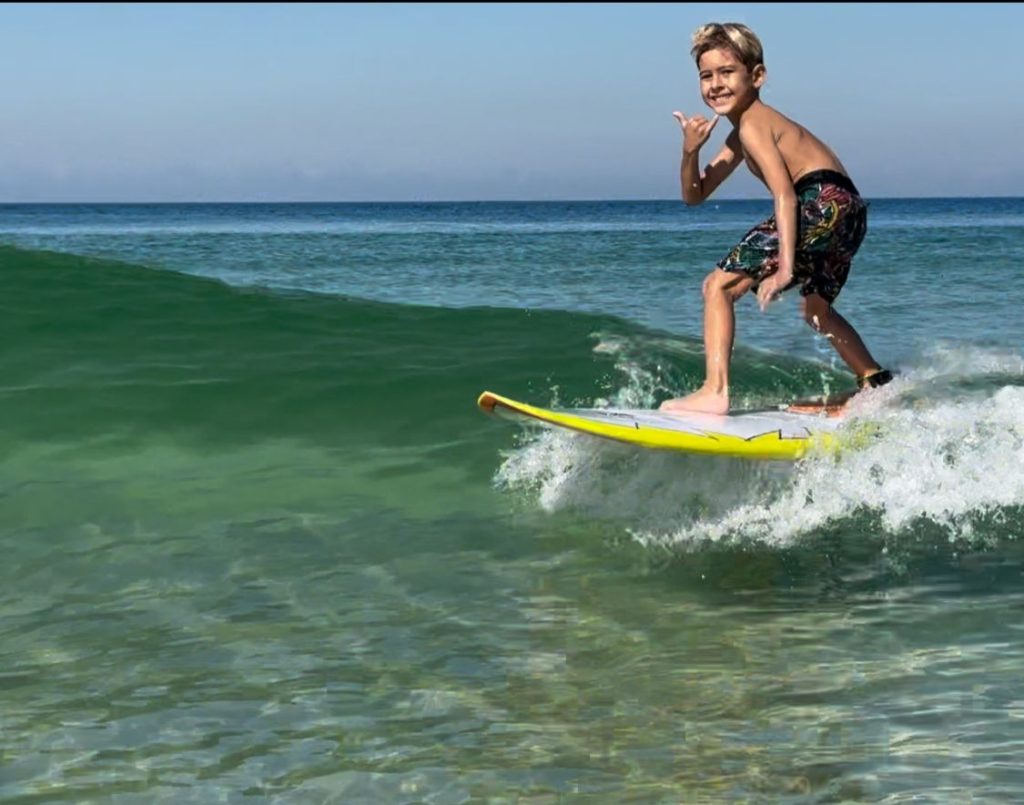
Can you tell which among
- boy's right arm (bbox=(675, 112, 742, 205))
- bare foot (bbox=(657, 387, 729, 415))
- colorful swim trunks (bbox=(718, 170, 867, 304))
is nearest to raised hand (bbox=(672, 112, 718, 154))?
boy's right arm (bbox=(675, 112, 742, 205))

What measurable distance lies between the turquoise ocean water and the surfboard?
191 mm

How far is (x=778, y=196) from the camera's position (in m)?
6.25

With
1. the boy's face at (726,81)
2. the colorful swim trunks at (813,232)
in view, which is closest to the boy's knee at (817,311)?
the colorful swim trunks at (813,232)

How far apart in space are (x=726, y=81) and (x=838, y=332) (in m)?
1.42

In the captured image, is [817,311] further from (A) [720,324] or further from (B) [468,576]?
(B) [468,576]

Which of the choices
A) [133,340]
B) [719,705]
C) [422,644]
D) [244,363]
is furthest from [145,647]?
[133,340]

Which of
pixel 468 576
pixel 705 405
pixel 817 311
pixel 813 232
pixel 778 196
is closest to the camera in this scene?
pixel 468 576

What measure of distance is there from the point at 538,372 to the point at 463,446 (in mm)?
2405

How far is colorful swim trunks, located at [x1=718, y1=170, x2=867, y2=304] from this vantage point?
646 cm

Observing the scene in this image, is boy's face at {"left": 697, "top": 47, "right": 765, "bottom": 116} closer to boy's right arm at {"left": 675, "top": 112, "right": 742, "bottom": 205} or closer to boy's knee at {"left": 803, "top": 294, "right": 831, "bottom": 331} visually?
boy's right arm at {"left": 675, "top": 112, "right": 742, "bottom": 205}

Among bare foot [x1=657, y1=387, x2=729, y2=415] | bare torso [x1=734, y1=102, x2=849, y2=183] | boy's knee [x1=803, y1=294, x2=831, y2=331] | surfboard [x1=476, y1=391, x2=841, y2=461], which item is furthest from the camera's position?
boy's knee [x1=803, y1=294, x2=831, y2=331]

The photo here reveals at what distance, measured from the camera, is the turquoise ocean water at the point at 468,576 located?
4047 mm

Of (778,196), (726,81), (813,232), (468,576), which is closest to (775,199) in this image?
(778,196)

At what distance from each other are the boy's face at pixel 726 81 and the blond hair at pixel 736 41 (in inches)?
0.9
